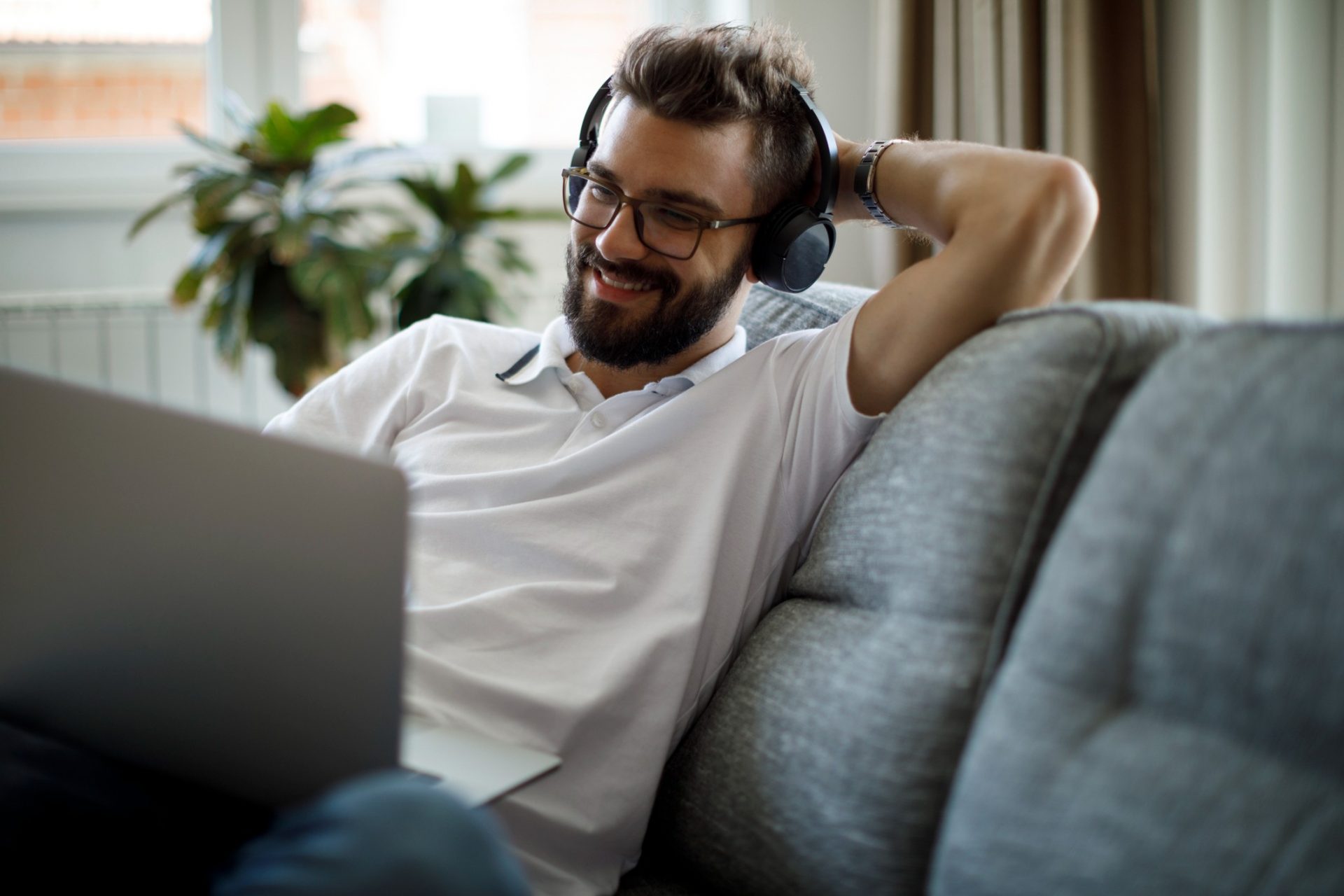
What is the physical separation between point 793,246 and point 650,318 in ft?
0.61

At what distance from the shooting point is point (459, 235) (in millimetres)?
2762

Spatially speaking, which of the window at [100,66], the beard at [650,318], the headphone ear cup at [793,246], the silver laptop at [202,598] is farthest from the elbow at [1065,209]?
the window at [100,66]

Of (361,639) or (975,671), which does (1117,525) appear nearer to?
(975,671)

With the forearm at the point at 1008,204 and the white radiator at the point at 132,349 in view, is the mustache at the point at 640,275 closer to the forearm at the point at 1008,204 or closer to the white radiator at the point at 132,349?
the forearm at the point at 1008,204

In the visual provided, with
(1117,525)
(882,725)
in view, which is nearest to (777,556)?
(882,725)

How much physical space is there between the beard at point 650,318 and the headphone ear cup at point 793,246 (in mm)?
39

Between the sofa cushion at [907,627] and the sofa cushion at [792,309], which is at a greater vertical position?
the sofa cushion at [792,309]

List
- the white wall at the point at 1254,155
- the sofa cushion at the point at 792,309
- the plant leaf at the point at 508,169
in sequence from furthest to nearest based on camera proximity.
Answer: the plant leaf at the point at 508,169
the white wall at the point at 1254,155
the sofa cushion at the point at 792,309

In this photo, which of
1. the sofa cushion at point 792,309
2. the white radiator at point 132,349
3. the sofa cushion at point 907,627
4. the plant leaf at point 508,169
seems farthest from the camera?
the white radiator at point 132,349

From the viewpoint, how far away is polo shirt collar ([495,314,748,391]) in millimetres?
1281

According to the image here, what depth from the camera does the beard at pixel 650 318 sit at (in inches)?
51.0

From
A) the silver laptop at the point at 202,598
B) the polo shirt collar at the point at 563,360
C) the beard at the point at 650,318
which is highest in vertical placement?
the beard at the point at 650,318

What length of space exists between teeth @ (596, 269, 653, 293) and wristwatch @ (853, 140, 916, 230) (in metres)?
0.27

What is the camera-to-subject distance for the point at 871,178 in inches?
50.1
